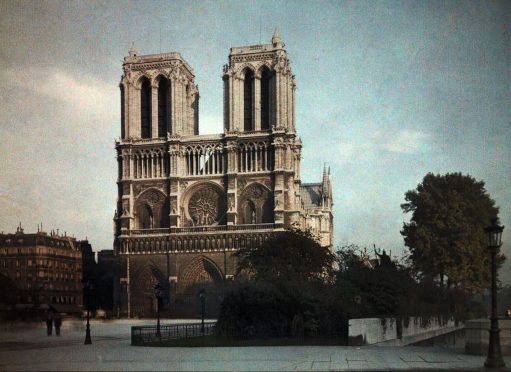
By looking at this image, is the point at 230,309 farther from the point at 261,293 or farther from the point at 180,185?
the point at 180,185

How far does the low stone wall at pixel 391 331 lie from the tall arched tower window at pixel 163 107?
42.9 meters

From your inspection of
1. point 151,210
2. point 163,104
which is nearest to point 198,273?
point 151,210

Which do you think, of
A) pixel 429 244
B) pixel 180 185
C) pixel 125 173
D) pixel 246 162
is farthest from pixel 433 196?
pixel 125 173

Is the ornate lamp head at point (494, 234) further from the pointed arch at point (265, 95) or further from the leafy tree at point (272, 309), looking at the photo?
the pointed arch at point (265, 95)

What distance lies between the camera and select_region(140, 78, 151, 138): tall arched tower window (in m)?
83.6

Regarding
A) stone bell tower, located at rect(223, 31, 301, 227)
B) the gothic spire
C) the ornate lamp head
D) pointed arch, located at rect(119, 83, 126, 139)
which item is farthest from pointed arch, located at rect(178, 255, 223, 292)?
the ornate lamp head

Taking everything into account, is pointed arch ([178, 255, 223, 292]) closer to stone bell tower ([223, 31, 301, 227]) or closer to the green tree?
stone bell tower ([223, 31, 301, 227])

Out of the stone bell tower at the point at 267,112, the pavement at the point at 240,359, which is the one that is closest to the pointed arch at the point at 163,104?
the stone bell tower at the point at 267,112

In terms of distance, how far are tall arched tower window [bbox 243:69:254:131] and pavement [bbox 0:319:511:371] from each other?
54973mm

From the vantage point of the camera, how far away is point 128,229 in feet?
261

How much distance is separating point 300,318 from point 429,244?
87.2 feet

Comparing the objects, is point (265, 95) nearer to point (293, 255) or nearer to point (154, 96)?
point (154, 96)

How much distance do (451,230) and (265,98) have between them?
106 ft

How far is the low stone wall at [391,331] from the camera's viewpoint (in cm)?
2695
